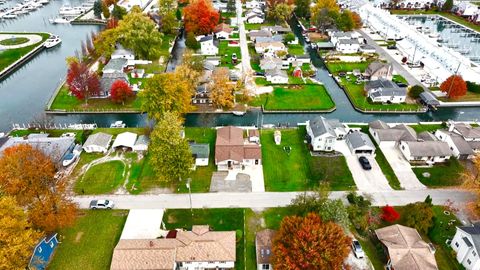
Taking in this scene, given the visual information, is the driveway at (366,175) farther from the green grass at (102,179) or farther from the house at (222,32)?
the house at (222,32)

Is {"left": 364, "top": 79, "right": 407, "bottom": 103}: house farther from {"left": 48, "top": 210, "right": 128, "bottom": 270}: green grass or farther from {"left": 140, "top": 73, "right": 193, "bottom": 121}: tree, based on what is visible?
{"left": 48, "top": 210, "right": 128, "bottom": 270}: green grass

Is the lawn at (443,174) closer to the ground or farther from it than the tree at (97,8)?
closer to the ground

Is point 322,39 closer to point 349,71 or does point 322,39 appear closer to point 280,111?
point 349,71

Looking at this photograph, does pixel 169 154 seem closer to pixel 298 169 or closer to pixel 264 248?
pixel 264 248

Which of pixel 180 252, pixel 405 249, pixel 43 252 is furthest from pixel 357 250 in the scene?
pixel 43 252

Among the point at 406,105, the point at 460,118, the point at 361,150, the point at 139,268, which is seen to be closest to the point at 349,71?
the point at 406,105

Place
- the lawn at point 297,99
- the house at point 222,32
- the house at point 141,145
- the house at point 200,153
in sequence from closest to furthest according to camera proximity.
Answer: the house at point 200,153 → the house at point 141,145 → the lawn at point 297,99 → the house at point 222,32

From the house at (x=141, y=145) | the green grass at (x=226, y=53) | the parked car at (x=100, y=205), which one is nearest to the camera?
the parked car at (x=100, y=205)

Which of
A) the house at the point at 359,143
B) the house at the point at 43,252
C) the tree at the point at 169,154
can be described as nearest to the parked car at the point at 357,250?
the house at the point at 359,143
